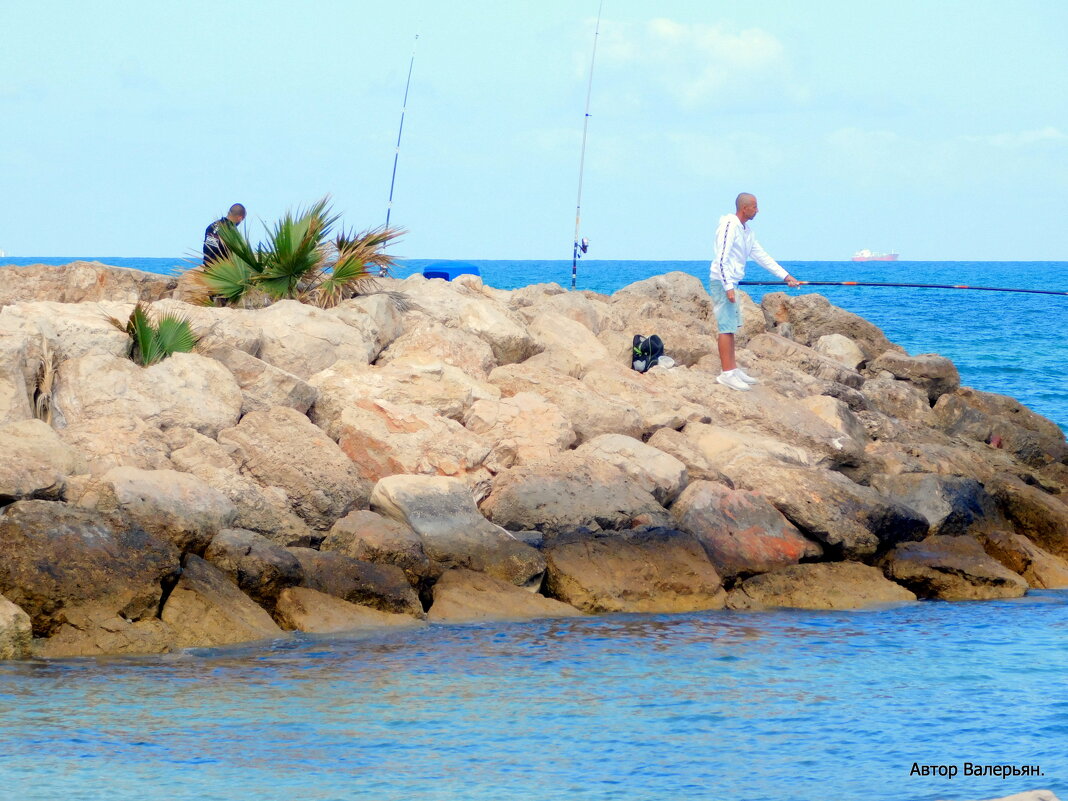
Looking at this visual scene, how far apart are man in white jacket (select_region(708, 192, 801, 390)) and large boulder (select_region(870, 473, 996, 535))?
6.50 ft

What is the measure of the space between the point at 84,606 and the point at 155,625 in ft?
1.58

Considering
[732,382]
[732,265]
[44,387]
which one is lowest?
[44,387]

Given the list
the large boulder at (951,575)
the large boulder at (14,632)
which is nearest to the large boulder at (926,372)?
the large boulder at (951,575)

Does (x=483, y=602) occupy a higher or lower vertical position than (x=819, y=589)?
lower

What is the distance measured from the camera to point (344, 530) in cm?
998

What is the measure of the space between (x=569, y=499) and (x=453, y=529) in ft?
3.49

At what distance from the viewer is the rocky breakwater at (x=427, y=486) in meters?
9.04

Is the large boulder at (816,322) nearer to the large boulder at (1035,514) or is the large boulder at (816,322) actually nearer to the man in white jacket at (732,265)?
the man in white jacket at (732,265)

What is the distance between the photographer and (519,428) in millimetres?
11758

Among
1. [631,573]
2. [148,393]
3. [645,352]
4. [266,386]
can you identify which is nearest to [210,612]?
[148,393]

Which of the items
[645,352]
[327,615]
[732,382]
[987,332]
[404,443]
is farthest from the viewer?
[987,332]

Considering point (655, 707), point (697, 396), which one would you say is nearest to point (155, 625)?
point (655, 707)

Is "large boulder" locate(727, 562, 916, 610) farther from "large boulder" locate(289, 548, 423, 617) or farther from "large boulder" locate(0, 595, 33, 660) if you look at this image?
"large boulder" locate(0, 595, 33, 660)

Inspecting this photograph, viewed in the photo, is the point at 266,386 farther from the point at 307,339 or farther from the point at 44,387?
the point at 44,387
